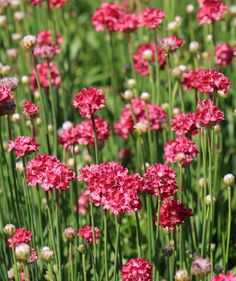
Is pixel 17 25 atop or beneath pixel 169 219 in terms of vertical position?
atop

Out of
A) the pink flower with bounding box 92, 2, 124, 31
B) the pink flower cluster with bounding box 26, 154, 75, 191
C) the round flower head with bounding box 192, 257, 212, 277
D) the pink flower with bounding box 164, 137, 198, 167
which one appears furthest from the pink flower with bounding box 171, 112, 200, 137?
the pink flower with bounding box 92, 2, 124, 31

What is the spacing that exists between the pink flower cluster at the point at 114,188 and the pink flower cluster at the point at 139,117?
3.66 ft

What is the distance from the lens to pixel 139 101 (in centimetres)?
375

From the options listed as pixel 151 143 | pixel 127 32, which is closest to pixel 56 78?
pixel 127 32

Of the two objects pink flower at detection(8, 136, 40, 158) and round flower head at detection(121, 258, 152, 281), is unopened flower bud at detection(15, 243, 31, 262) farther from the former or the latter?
pink flower at detection(8, 136, 40, 158)

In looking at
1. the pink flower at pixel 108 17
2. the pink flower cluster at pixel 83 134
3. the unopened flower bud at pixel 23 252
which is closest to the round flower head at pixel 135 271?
the unopened flower bud at pixel 23 252

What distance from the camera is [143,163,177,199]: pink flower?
2586 mm

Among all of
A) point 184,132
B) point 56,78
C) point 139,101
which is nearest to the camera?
point 184,132

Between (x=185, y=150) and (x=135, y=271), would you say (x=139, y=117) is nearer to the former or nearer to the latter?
(x=185, y=150)

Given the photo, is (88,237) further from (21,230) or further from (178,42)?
(178,42)

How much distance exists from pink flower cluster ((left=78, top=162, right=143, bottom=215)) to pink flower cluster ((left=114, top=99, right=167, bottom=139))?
112 cm

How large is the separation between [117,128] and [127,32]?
2.24 feet

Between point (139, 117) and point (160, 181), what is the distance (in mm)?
1149

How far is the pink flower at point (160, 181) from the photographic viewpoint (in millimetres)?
2586
